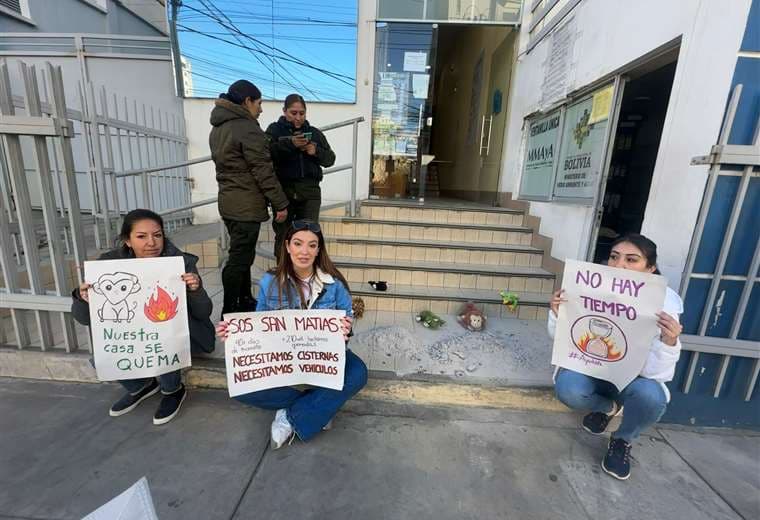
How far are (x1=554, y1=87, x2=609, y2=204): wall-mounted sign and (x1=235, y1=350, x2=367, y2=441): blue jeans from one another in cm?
249

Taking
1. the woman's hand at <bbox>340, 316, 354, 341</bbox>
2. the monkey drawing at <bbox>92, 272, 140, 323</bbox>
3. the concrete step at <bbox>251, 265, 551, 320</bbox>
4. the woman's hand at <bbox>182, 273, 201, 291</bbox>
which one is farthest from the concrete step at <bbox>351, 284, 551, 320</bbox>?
the monkey drawing at <bbox>92, 272, 140, 323</bbox>

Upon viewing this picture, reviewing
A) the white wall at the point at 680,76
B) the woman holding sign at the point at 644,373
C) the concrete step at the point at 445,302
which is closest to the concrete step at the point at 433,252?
the concrete step at the point at 445,302

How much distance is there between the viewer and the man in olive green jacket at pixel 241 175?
2.30 m

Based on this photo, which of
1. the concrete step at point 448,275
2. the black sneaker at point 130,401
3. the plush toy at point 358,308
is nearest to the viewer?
the black sneaker at point 130,401

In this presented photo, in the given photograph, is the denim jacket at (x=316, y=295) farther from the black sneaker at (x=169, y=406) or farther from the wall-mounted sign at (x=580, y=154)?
the wall-mounted sign at (x=580, y=154)

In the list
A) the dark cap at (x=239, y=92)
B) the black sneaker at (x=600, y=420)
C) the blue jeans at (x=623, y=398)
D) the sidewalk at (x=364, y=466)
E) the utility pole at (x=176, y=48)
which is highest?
the utility pole at (x=176, y=48)

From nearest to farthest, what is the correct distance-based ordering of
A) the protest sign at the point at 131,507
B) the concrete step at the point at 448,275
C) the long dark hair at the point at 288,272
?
the protest sign at the point at 131,507 → the long dark hair at the point at 288,272 → the concrete step at the point at 448,275

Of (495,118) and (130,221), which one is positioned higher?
(495,118)

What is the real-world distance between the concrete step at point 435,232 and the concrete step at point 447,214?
0.86 feet

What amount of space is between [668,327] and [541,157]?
2.81m

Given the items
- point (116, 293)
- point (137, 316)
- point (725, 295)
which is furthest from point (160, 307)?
point (725, 295)

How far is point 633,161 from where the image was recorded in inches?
170

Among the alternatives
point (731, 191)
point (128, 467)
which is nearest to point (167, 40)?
point (128, 467)

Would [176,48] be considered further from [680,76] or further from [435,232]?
[680,76]
